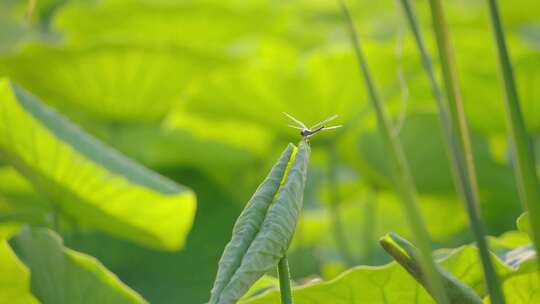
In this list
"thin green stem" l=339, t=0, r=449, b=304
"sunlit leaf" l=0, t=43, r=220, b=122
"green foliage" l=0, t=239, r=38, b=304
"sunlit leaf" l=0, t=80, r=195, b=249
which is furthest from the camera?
"sunlit leaf" l=0, t=43, r=220, b=122

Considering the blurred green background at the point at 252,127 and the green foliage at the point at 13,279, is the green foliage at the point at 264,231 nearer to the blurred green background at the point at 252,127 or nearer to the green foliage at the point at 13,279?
the green foliage at the point at 13,279

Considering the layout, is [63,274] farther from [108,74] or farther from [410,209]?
[108,74]

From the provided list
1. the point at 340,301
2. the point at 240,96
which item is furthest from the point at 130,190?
the point at 240,96

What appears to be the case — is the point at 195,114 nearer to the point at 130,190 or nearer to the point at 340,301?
the point at 130,190

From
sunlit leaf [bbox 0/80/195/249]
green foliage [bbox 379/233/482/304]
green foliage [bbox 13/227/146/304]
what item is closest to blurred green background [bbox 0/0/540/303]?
sunlit leaf [bbox 0/80/195/249]

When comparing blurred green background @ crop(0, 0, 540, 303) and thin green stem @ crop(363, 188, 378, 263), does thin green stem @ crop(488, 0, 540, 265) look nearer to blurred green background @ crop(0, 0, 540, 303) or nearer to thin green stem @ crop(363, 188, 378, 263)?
blurred green background @ crop(0, 0, 540, 303)

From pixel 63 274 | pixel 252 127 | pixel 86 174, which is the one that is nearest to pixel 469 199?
pixel 63 274
